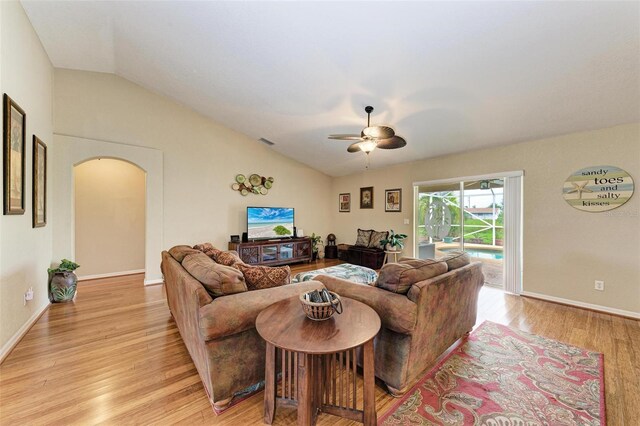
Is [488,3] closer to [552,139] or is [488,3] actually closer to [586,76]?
[586,76]

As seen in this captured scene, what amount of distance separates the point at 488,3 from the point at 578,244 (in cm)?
347

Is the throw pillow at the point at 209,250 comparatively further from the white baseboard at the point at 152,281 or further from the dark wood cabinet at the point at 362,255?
the dark wood cabinet at the point at 362,255

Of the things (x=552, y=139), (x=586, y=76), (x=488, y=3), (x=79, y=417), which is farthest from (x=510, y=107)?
(x=79, y=417)

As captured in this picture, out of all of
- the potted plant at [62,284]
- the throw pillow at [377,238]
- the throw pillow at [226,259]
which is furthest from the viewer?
the throw pillow at [377,238]

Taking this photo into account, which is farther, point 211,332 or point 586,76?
point 586,76

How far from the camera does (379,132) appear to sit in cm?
277

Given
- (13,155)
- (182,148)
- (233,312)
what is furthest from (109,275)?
(233,312)

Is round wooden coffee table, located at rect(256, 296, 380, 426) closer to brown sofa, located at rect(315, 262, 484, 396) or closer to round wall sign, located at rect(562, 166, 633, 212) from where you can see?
brown sofa, located at rect(315, 262, 484, 396)

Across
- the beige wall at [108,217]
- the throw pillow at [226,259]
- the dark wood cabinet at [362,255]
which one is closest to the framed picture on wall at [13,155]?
the throw pillow at [226,259]

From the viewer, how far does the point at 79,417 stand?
1550 mm

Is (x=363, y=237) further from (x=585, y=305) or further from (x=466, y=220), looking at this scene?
(x=585, y=305)

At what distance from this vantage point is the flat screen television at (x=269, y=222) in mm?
5542

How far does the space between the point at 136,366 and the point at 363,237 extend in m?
5.02

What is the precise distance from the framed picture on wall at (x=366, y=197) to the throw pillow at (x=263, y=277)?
466 centimetres
